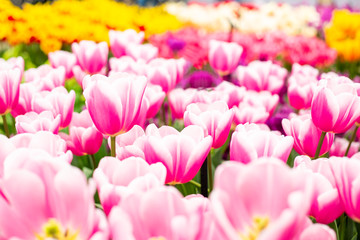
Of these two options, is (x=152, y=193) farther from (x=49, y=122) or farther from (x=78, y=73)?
(x=78, y=73)

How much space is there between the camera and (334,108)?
827mm

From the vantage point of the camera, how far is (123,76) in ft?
2.60

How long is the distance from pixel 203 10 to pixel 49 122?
655cm

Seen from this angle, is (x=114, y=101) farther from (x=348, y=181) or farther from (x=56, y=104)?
(x=348, y=181)

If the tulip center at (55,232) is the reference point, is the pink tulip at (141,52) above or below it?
below

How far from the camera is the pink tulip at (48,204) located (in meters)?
0.42

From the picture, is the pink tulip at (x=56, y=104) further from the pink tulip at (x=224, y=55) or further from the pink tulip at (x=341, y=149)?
the pink tulip at (x=224, y=55)

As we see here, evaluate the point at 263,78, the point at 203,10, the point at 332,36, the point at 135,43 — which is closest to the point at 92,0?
the point at 332,36

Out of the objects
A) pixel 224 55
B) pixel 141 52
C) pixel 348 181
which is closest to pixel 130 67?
pixel 141 52

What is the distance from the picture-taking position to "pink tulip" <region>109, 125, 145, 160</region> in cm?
66

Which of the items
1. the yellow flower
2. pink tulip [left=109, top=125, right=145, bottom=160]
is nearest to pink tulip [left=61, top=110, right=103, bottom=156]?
pink tulip [left=109, top=125, right=145, bottom=160]

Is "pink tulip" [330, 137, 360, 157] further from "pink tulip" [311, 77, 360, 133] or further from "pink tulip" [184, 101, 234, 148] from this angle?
"pink tulip" [184, 101, 234, 148]

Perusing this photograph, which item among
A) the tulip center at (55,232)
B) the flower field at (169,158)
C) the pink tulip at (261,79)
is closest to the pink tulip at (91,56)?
the flower field at (169,158)

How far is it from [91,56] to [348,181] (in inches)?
40.6
